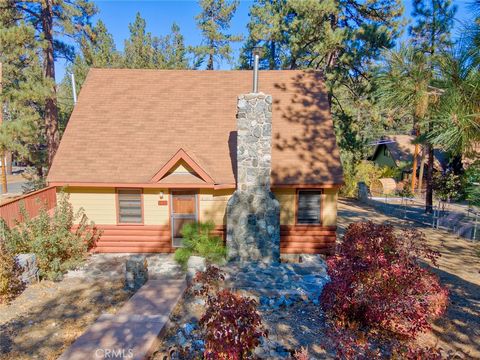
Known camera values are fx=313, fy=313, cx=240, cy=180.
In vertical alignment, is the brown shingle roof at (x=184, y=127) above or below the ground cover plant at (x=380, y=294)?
above

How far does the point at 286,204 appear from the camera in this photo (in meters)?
10.6

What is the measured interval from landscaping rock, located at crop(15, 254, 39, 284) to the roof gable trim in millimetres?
3883

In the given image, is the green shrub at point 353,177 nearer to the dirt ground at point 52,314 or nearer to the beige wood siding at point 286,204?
the beige wood siding at point 286,204

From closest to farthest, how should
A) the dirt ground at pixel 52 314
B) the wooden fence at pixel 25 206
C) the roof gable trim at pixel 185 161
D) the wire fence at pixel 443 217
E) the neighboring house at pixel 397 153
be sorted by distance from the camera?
the dirt ground at pixel 52 314 < the wooden fence at pixel 25 206 < the roof gable trim at pixel 185 161 < the wire fence at pixel 443 217 < the neighboring house at pixel 397 153

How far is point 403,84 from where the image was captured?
4.00 meters

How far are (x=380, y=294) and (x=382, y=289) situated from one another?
100mm

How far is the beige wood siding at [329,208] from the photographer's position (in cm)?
1054

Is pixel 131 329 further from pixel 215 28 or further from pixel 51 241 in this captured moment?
pixel 215 28

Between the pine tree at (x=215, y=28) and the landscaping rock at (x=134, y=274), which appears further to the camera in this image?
the pine tree at (x=215, y=28)

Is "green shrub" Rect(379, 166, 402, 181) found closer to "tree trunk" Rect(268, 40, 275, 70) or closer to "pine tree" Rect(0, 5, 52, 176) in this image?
"tree trunk" Rect(268, 40, 275, 70)

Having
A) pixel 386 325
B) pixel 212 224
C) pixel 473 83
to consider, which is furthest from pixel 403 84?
pixel 212 224

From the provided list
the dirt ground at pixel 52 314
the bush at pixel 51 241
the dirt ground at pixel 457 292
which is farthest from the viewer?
the bush at pixel 51 241

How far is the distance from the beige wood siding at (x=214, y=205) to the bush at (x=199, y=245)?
0.35m

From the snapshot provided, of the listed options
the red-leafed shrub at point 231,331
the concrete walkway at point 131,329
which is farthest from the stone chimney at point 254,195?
the red-leafed shrub at point 231,331
